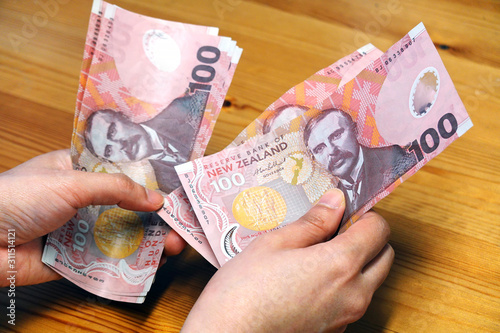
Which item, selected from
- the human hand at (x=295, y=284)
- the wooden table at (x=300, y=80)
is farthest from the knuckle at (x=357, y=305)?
the wooden table at (x=300, y=80)

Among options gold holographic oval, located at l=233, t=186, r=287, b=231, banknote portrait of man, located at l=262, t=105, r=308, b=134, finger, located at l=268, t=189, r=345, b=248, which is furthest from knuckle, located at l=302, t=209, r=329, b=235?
banknote portrait of man, located at l=262, t=105, r=308, b=134

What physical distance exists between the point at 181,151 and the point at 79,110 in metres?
0.19

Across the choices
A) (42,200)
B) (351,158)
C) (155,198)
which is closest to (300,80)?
(351,158)

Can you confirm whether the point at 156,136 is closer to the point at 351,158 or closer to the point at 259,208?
the point at 259,208

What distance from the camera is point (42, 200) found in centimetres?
59

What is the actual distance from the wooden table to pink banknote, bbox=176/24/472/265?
0.12m

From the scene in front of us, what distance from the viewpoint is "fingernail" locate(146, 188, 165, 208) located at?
0.65 metres

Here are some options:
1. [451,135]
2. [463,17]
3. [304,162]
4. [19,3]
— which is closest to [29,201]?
[304,162]

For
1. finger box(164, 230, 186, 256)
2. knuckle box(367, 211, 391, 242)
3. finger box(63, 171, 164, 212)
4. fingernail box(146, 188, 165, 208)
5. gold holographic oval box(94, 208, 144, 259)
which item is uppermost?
finger box(63, 171, 164, 212)

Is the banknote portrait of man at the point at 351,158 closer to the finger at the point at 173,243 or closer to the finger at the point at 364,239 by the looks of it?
the finger at the point at 364,239

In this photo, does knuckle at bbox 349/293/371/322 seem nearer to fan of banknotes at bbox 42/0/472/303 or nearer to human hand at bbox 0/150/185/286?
fan of banknotes at bbox 42/0/472/303

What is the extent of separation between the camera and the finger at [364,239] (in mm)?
534

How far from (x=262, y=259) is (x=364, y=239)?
5.4 inches

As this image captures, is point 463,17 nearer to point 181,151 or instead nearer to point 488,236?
point 488,236
